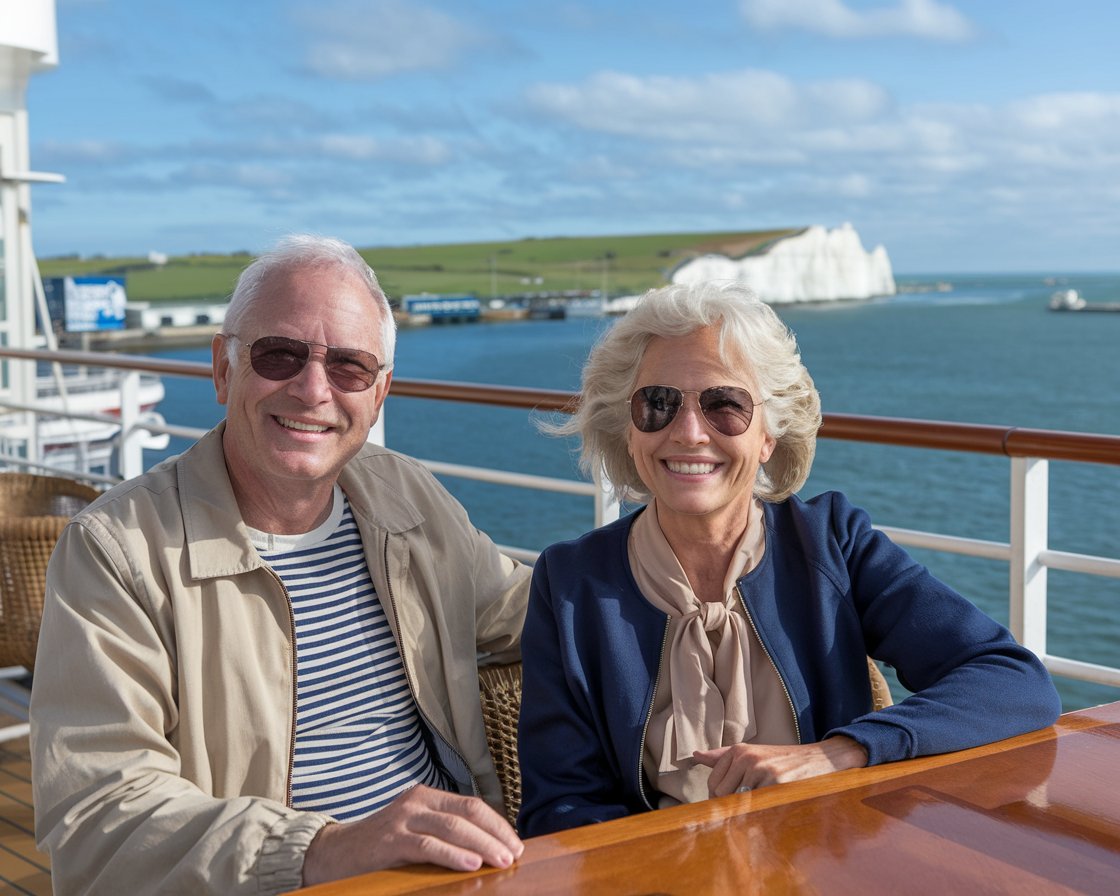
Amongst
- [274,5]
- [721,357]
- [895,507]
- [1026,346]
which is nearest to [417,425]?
[895,507]

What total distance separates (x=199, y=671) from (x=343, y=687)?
0.20 meters

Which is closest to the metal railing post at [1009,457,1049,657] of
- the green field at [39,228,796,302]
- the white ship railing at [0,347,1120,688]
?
the white ship railing at [0,347,1120,688]

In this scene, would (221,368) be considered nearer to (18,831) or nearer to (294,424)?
(294,424)

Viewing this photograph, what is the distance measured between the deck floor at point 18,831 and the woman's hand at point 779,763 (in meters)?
1.51

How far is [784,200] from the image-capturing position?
73.8 m

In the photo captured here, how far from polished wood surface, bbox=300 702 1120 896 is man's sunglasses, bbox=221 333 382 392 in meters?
0.70

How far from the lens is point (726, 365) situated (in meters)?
1.52

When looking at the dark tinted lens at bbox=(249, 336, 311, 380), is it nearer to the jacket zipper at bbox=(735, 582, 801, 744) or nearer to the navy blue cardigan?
the navy blue cardigan

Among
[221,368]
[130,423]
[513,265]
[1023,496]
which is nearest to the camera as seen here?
[221,368]

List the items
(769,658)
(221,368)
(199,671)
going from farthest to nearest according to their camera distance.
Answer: (221,368) < (769,658) < (199,671)

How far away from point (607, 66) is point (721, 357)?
79.9 meters

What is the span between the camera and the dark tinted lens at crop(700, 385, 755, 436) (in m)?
1.51

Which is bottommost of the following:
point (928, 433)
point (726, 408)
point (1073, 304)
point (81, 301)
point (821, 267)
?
point (928, 433)

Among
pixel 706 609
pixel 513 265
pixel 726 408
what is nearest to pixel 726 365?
pixel 726 408
